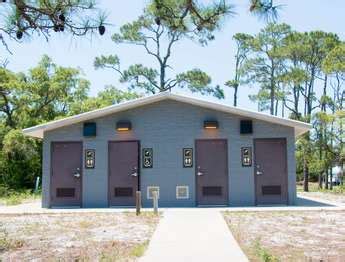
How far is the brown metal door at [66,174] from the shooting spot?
1377 centimetres

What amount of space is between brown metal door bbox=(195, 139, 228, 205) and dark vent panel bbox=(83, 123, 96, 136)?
9.60ft

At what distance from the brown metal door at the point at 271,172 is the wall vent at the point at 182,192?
1.92 metres

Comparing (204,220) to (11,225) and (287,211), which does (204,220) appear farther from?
(11,225)

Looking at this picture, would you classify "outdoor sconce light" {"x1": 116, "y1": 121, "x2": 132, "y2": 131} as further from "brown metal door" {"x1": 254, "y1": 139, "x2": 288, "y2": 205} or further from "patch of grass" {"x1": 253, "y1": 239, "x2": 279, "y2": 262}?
"patch of grass" {"x1": 253, "y1": 239, "x2": 279, "y2": 262}

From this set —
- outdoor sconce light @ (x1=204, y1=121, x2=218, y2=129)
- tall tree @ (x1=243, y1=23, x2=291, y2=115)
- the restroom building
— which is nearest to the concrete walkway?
the restroom building

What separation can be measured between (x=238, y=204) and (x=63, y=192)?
4.93m

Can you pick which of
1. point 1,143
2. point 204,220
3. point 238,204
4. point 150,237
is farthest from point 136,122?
point 1,143

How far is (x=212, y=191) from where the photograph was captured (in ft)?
44.1

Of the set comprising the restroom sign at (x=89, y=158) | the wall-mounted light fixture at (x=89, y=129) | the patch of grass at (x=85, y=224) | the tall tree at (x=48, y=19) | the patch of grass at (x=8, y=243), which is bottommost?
the patch of grass at (x=8, y=243)

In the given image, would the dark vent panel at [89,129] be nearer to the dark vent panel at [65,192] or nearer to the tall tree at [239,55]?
Answer: the dark vent panel at [65,192]

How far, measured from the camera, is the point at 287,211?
11555 mm

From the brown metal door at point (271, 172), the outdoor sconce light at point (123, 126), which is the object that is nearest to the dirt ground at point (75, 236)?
the outdoor sconce light at point (123, 126)

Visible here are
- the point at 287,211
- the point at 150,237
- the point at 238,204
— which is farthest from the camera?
the point at 238,204

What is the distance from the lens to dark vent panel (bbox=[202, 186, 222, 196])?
44.0 ft
